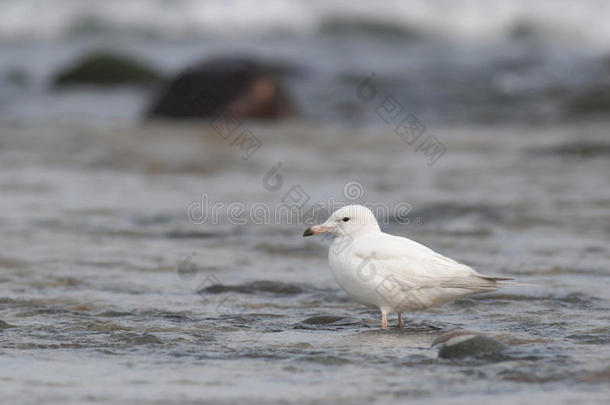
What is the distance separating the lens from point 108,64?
22.8 meters

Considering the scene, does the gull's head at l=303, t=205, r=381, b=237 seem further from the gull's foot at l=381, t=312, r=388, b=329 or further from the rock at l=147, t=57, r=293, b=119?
the rock at l=147, t=57, r=293, b=119

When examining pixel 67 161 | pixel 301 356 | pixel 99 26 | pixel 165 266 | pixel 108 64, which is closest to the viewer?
pixel 301 356

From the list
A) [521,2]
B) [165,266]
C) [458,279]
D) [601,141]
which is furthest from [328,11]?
[458,279]

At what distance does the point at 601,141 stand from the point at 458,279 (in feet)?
30.9

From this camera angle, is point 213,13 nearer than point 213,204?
No

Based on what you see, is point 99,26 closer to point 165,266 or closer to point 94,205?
point 94,205

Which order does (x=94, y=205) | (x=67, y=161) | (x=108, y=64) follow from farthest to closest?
(x=108, y=64) → (x=67, y=161) → (x=94, y=205)

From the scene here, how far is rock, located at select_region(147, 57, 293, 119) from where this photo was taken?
58.9 ft

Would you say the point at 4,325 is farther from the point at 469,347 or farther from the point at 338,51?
the point at 338,51

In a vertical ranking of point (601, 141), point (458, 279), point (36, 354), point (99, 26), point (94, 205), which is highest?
point (99, 26)

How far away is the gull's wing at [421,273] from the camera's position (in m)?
5.95
